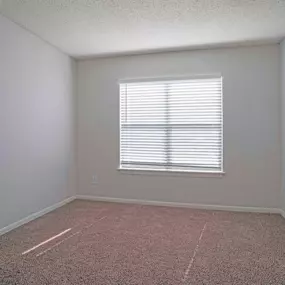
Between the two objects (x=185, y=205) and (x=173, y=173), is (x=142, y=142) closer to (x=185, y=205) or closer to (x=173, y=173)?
(x=173, y=173)

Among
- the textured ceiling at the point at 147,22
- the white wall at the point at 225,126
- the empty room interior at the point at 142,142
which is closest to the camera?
the empty room interior at the point at 142,142

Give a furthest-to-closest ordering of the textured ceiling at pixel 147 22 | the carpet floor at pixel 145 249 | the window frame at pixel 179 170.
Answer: the window frame at pixel 179 170 → the textured ceiling at pixel 147 22 → the carpet floor at pixel 145 249

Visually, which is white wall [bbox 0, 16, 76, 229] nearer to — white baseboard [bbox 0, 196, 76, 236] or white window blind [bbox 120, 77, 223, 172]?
white baseboard [bbox 0, 196, 76, 236]

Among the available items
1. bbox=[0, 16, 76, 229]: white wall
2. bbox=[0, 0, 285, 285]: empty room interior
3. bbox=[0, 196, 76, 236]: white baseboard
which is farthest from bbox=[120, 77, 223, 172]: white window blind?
bbox=[0, 196, 76, 236]: white baseboard

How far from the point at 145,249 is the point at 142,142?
202 cm

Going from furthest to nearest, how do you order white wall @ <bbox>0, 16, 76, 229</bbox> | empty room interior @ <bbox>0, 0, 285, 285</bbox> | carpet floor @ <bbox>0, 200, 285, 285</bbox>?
white wall @ <bbox>0, 16, 76, 229</bbox> → empty room interior @ <bbox>0, 0, 285, 285</bbox> → carpet floor @ <bbox>0, 200, 285, 285</bbox>

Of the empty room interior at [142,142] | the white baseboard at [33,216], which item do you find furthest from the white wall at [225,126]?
the white baseboard at [33,216]

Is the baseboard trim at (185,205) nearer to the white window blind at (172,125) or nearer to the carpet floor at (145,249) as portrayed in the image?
the carpet floor at (145,249)

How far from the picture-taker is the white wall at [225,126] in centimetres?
392

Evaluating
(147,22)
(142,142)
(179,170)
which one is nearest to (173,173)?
(179,170)

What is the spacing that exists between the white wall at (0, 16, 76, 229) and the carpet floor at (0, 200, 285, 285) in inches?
14.7

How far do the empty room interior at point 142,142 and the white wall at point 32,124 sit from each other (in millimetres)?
19

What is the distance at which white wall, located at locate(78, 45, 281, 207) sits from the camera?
3.92 meters

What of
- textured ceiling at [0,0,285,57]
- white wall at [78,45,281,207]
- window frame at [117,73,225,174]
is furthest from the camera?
window frame at [117,73,225,174]
